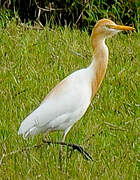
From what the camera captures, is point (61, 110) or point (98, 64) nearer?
point (61, 110)

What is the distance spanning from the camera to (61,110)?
15.0 feet

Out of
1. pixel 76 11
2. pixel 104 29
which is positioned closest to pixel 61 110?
pixel 104 29

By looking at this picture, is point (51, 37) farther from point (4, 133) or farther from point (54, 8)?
point (4, 133)

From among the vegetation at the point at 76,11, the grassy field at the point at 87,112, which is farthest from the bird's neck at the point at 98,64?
the vegetation at the point at 76,11

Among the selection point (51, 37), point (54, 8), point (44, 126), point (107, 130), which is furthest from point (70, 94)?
point (54, 8)

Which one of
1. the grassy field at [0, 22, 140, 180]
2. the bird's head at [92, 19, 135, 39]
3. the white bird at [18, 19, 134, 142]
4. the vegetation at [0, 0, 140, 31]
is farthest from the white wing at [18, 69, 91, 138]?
the vegetation at [0, 0, 140, 31]

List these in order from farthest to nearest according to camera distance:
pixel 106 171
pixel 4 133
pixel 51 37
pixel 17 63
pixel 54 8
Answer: pixel 54 8
pixel 51 37
pixel 17 63
pixel 4 133
pixel 106 171

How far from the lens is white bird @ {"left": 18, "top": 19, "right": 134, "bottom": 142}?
4.54 meters

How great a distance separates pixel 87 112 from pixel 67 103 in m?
0.88

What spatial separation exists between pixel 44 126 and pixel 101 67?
0.51 m

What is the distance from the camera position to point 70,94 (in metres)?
4.62

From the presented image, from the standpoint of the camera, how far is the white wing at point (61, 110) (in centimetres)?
454

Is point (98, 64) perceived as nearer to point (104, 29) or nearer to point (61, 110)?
point (104, 29)

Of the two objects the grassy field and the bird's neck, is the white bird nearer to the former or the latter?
the bird's neck
